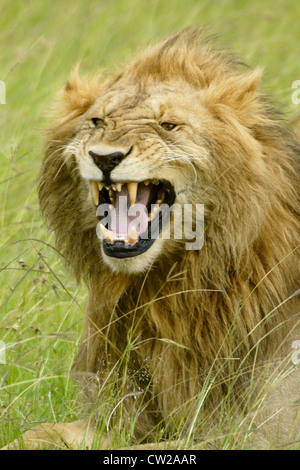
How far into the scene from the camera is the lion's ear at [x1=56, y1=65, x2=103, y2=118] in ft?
13.3

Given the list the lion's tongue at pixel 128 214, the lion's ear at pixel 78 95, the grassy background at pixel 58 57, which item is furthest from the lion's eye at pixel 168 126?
the grassy background at pixel 58 57

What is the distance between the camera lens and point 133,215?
364 cm

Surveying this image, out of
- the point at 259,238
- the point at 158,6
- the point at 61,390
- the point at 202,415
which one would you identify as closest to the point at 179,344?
the point at 202,415

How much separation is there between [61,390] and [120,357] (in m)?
0.63

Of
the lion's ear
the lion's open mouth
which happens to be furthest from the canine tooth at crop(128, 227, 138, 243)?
the lion's ear

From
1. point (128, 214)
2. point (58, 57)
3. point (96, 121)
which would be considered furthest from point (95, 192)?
point (58, 57)

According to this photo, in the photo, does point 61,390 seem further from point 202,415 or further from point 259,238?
point 259,238

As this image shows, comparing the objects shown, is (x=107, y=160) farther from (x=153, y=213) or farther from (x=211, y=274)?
(x=211, y=274)

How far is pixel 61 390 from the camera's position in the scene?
437cm

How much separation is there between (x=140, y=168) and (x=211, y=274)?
54 centimetres

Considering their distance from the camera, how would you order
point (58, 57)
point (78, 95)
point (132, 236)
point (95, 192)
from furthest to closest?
point (58, 57)
point (78, 95)
point (95, 192)
point (132, 236)

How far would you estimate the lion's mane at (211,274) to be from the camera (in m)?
3.65
